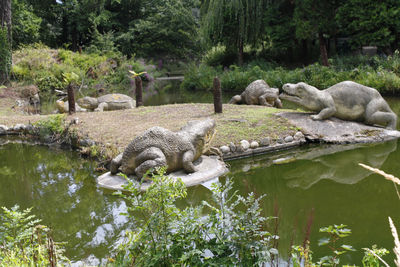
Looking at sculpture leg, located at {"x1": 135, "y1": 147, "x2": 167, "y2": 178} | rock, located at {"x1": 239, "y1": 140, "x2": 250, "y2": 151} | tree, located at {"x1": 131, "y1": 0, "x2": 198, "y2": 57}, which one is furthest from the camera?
tree, located at {"x1": 131, "y1": 0, "x2": 198, "y2": 57}

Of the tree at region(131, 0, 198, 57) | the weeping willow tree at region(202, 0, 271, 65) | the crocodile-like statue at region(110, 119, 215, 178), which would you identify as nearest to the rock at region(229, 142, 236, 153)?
the crocodile-like statue at region(110, 119, 215, 178)

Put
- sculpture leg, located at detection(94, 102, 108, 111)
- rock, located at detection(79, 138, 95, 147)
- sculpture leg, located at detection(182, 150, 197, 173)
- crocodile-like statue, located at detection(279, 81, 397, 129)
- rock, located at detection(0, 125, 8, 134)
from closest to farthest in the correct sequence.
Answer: sculpture leg, located at detection(182, 150, 197, 173)
rock, located at detection(79, 138, 95, 147)
crocodile-like statue, located at detection(279, 81, 397, 129)
rock, located at detection(0, 125, 8, 134)
sculpture leg, located at detection(94, 102, 108, 111)

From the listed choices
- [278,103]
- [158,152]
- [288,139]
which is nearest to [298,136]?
[288,139]

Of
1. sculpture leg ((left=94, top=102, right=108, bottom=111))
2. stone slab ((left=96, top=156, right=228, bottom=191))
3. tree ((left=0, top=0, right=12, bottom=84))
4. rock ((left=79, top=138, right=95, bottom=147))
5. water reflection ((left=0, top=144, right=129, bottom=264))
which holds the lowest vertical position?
water reflection ((left=0, top=144, right=129, bottom=264))

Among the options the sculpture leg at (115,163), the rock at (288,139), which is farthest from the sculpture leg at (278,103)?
Result: the sculpture leg at (115,163)

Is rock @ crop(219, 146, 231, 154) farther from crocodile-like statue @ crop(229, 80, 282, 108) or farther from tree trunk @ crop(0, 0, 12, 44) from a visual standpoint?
tree trunk @ crop(0, 0, 12, 44)

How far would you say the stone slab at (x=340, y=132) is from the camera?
7652mm

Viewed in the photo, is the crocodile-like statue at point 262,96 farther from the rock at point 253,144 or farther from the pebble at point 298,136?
the rock at point 253,144

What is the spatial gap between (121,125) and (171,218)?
6615 millimetres

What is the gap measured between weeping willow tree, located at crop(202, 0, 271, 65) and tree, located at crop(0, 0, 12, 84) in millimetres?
11409

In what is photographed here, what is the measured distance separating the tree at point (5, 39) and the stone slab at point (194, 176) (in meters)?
14.1

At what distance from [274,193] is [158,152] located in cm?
195

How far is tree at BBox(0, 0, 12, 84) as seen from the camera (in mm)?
16484

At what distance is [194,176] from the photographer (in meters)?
5.83
